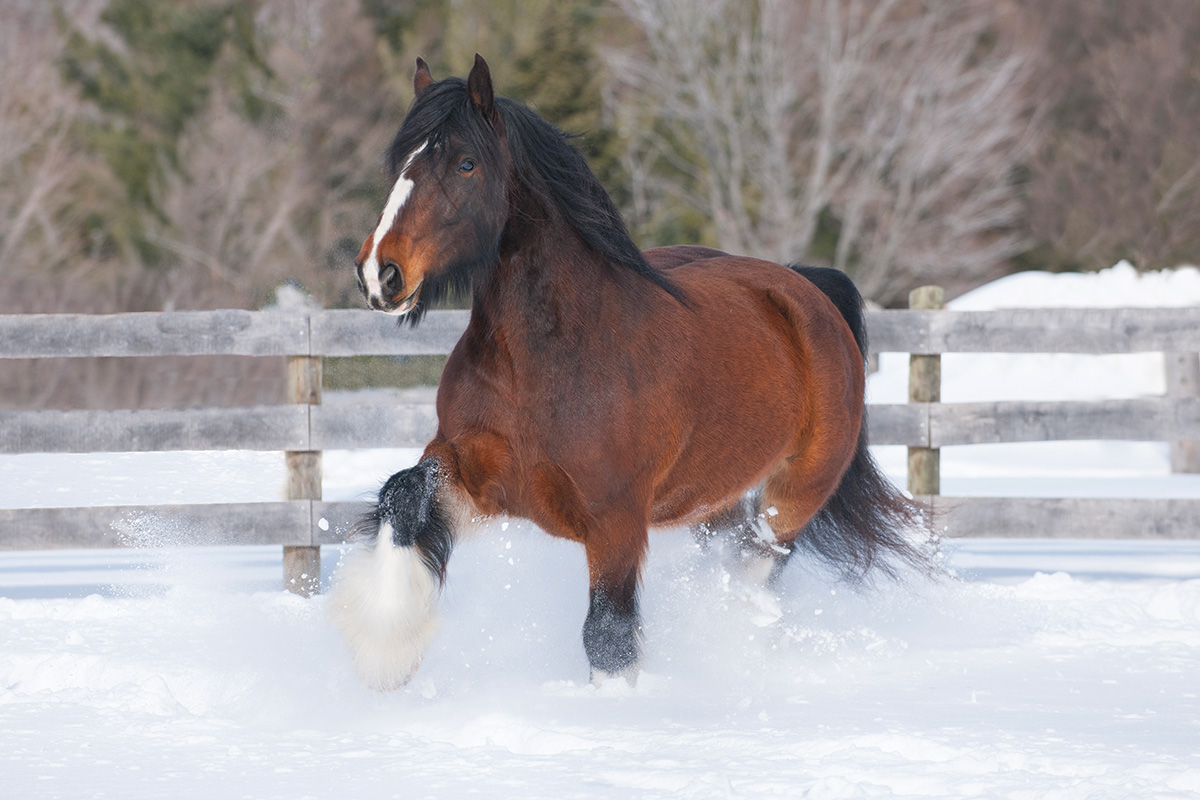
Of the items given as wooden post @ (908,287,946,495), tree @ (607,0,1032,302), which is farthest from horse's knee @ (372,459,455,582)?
tree @ (607,0,1032,302)

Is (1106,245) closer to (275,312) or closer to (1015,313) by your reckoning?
(1015,313)

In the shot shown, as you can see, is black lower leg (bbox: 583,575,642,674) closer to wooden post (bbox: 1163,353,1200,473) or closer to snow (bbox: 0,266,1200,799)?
snow (bbox: 0,266,1200,799)

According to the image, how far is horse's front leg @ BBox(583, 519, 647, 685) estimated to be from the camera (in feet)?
11.0

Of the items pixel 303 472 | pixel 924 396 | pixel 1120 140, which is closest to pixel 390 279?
pixel 303 472

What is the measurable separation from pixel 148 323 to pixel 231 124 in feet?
53.3

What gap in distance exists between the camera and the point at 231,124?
20.2 meters

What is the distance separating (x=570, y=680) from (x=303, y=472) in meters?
2.22

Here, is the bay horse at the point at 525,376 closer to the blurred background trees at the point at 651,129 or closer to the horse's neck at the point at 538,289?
the horse's neck at the point at 538,289

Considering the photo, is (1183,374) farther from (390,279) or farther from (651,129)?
(651,129)

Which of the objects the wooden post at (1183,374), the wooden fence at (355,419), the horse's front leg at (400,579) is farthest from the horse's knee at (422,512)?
the wooden post at (1183,374)

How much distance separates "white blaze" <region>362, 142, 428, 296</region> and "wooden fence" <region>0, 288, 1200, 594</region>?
2.14 m

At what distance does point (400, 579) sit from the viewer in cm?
325

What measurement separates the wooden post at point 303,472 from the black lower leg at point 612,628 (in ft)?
7.36

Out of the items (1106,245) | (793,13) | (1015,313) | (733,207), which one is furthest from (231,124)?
(1015,313)
